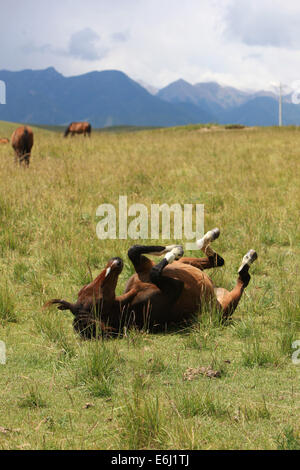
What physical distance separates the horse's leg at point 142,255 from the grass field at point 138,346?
1.48 ft

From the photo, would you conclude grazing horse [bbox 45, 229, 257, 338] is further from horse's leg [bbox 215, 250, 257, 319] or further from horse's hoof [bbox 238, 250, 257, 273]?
horse's hoof [bbox 238, 250, 257, 273]

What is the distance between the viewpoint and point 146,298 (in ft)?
14.8

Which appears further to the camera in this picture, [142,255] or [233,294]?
[233,294]

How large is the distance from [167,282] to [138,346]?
2.05 ft

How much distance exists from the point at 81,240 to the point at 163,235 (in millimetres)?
1460

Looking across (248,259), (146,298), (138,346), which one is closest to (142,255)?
(146,298)

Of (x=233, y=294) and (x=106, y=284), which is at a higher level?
(x=106, y=284)

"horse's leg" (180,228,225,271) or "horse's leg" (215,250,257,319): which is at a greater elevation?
"horse's leg" (180,228,225,271)

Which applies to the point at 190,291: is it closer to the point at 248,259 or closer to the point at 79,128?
the point at 248,259

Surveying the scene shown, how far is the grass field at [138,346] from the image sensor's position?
2969 mm

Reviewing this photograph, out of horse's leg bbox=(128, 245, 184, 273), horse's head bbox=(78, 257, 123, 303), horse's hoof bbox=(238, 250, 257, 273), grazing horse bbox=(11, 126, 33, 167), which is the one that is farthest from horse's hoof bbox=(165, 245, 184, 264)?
grazing horse bbox=(11, 126, 33, 167)

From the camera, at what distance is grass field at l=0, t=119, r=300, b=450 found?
2.97 metres

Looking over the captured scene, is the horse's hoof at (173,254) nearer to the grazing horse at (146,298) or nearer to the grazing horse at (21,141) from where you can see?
the grazing horse at (146,298)
